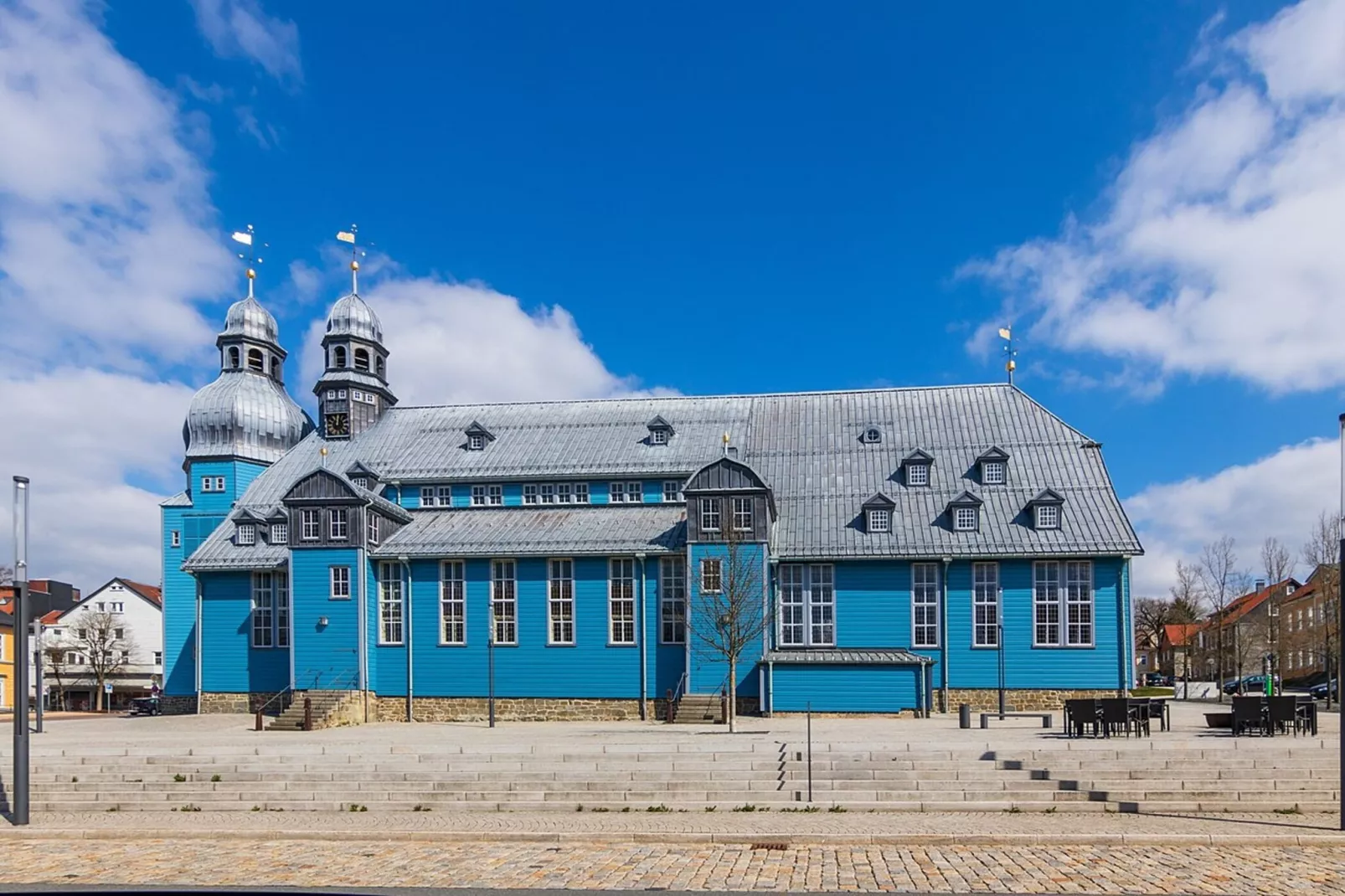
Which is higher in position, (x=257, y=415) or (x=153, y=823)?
(x=257, y=415)

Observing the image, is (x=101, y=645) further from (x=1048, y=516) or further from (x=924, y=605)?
(x=1048, y=516)

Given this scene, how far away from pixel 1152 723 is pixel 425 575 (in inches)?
993

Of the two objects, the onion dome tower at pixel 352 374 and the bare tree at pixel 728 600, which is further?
the onion dome tower at pixel 352 374

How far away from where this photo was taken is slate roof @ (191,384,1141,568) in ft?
129

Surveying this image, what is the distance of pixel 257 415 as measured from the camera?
50125 mm

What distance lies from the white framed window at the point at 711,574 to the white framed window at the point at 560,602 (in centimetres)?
512

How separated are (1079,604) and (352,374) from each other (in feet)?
108

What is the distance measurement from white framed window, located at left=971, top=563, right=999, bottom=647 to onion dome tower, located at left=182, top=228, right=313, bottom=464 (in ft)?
104

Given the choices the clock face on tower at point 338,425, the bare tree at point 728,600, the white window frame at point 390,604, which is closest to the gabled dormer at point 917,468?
the bare tree at point 728,600

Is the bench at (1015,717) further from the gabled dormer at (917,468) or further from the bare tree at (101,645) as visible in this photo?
the bare tree at (101,645)

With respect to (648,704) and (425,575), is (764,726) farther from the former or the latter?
(425,575)

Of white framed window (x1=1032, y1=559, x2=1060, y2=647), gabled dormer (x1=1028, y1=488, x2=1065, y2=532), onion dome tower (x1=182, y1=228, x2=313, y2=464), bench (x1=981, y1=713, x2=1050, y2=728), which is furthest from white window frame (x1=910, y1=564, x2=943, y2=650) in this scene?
onion dome tower (x1=182, y1=228, x2=313, y2=464)

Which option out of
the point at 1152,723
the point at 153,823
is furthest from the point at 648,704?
the point at 153,823

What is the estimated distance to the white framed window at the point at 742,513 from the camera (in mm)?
38250
